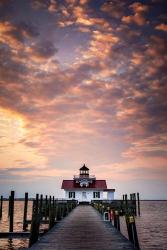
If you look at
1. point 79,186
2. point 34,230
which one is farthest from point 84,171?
point 34,230

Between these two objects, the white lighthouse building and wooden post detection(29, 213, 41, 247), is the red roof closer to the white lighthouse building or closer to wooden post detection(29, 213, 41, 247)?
the white lighthouse building

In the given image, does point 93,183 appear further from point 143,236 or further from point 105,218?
point 105,218

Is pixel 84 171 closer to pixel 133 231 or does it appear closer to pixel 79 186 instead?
pixel 79 186

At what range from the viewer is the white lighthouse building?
72.5m

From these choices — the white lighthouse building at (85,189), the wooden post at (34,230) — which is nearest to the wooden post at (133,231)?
the wooden post at (34,230)

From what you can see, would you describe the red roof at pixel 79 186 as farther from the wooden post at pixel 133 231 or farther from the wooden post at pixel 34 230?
the wooden post at pixel 133 231

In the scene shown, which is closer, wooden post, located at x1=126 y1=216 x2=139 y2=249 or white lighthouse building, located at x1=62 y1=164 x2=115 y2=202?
wooden post, located at x1=126 y1=216 x2=139 y2=249

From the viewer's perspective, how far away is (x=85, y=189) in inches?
2854

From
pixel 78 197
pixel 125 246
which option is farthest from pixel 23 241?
pixel 78 197

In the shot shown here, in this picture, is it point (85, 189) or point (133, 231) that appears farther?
point (85, 189)

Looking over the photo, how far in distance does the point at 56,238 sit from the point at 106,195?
6083 centimetres

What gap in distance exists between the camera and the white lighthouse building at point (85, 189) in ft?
238

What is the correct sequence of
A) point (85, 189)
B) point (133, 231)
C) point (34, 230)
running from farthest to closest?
point (85, 189)
point (34, 230)
point (133, 231)

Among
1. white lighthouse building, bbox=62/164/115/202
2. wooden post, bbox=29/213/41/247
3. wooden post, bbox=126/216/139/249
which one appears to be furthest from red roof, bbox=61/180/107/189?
wooden post, bbox=126/216/139/249
